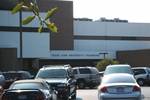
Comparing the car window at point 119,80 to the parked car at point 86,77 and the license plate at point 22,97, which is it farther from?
the parked car at point 86,77

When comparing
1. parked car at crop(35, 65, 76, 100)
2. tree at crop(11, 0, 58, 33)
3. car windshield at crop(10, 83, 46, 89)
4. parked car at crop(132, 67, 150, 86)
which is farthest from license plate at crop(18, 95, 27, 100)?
parked car at crop(132, 67, 150, 86)

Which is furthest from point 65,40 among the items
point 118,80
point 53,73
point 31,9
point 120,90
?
point 31,9

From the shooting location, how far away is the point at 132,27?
290ft

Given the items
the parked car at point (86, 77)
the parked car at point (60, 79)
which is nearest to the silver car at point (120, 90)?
the parked car at point (60, 79)

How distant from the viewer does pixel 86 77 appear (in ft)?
141

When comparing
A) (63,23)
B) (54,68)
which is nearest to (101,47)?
(63,23)

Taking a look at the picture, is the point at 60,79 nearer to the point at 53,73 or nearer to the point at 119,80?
the point at 53,73

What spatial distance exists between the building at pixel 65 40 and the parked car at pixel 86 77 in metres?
15.2

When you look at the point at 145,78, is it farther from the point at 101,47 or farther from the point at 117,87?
the point at 101,47

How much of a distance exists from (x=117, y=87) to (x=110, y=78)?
3.36ft

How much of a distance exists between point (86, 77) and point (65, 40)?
37039 millimetres

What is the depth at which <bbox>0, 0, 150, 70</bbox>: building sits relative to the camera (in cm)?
6246

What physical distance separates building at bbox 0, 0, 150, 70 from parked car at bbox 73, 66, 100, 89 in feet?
49.8

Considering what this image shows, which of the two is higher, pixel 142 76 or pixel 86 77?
pixel 86 77
